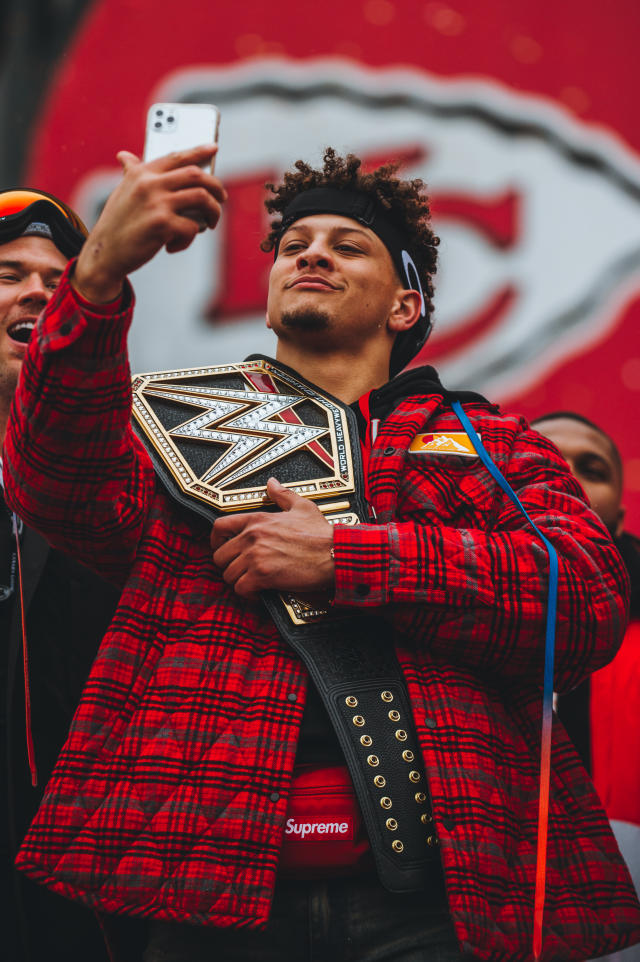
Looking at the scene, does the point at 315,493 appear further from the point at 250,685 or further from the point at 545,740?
the point at 545,740

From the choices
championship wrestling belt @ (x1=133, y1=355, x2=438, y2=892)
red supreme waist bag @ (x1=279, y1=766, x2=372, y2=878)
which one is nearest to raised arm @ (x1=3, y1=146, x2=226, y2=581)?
championship wrestling belt @ (x1=133, y1=355, x2=438, y2=892)

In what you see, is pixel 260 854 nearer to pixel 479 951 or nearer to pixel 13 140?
pixel 479 951

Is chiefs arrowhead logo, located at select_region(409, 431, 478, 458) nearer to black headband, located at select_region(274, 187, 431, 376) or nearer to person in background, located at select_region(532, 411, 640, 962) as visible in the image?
black headband, located at select_region(274, 187, 431, 376)

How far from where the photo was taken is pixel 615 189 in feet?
17.1

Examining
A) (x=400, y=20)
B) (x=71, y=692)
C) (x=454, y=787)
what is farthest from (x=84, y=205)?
(x=454, y=787)

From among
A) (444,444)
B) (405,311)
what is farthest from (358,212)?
(444,444)

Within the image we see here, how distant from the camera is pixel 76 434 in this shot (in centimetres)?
204

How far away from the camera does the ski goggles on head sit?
3.26 metres

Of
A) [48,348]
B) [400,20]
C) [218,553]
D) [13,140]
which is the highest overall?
[400,20]

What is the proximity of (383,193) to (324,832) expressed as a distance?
6.07 ft

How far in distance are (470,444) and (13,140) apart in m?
3.88

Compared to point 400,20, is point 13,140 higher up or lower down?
lower down

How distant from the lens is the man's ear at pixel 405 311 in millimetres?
2996

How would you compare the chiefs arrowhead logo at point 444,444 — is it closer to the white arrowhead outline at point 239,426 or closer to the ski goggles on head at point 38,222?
the white arrowhead outline at point 239,426
